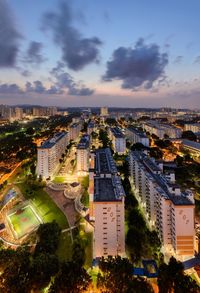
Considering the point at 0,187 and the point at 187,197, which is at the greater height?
the point at 187,197

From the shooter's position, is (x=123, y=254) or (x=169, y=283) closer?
(x=169, y=283)

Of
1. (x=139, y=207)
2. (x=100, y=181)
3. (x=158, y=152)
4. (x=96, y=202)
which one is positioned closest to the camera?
(x=96, y=202)

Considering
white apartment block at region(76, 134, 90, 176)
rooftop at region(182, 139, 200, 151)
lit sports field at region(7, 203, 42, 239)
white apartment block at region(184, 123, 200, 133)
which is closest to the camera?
lit sports field at region(7, 203, 42, 239)

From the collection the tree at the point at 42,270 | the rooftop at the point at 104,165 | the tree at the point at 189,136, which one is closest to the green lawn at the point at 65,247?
the tree at the point at 42,270

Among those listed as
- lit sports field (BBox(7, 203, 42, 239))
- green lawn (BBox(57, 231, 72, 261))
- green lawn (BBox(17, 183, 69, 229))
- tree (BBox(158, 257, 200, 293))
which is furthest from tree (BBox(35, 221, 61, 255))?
tree (BBox(158, 257, 200, 293))

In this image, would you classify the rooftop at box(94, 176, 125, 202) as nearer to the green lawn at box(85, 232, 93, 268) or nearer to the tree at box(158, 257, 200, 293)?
the green lawn at box(85, 232, 93, 268)

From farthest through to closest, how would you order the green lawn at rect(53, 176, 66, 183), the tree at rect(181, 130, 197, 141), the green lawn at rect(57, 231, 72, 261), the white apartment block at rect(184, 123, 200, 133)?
the white apartment block at rect(184, 123, 200, 133) → the tree at rect(181, 130, 197, 141) → the green lawn at rect(53, 176, 66, 183) → the green lawn at rect(57, 231, 72, 261)

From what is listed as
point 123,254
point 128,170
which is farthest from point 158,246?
point 128,170

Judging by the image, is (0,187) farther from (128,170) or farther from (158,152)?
(158,152)
